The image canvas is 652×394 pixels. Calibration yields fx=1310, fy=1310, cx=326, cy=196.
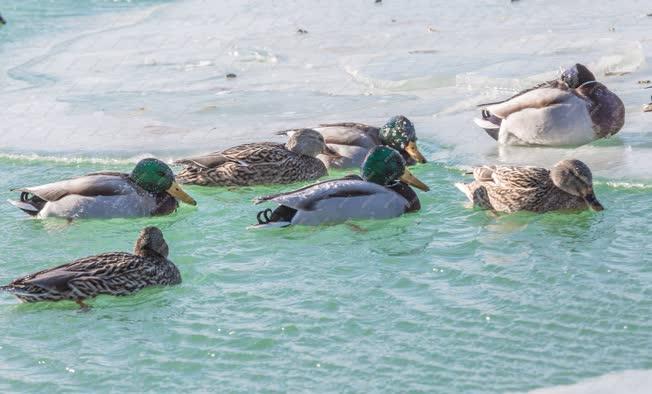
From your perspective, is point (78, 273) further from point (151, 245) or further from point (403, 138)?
point (403, 138)

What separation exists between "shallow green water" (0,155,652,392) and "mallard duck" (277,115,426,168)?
130cm

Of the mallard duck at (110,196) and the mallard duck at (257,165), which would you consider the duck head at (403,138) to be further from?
the mallard duck at (110,196)

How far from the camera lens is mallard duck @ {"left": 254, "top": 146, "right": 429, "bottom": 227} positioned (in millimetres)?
8695

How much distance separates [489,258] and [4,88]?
7911mm

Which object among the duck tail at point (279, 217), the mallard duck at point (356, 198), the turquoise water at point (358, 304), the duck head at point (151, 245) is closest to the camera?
the turquoise water at point (358, 304)

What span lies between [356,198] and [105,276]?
83.7 inches

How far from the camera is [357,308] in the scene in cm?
692

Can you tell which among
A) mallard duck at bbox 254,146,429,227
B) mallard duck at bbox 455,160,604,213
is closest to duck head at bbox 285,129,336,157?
mallard duck at bbox 254,146,429,227

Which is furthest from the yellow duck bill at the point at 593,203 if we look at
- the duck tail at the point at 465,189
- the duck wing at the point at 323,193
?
the duck wing at the point at 323,193

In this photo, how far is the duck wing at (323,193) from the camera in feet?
28.6

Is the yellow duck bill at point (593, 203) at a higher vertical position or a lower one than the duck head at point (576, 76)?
lower

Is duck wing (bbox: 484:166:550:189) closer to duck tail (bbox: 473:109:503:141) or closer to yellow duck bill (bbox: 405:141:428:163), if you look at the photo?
yellow duck bill (bbox: 405:141:428:163)

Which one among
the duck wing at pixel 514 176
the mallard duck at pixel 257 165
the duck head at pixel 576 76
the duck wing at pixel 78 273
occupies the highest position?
the duck head at pixel 576 76

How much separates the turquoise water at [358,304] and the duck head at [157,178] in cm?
16
